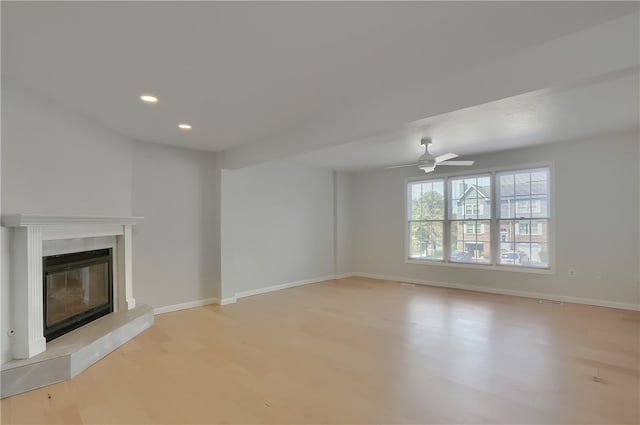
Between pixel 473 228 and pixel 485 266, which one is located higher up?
pixel 473 228

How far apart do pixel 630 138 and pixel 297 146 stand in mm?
4936

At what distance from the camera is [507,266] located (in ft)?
19.9

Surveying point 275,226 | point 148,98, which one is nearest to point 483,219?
point 275,226

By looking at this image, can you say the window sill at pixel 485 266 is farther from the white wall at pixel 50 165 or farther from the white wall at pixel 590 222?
the white wall at pixel 50 165

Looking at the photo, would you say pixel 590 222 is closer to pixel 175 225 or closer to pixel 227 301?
pixel 227 301

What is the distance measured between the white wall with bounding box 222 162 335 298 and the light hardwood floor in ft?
4.35

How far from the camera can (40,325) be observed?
9.70ft

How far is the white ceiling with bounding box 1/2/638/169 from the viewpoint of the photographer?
196 cm

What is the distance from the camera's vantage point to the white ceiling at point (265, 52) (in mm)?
1957

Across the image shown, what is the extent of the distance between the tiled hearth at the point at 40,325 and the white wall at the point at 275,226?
2.11 metres

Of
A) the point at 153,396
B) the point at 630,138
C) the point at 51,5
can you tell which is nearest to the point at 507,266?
the point at 630,138

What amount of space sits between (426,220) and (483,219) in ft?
3.84

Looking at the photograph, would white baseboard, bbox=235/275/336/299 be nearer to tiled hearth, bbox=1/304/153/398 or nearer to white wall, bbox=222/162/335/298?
white wall, bbox=222/162/335/298

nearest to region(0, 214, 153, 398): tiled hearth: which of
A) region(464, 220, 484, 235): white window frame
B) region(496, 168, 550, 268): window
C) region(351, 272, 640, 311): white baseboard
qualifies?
region(351, 272, 640, 311): white baseboard
